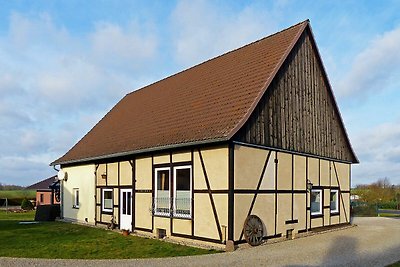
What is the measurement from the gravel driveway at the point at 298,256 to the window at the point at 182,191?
266cm

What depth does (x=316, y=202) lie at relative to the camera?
1780cm

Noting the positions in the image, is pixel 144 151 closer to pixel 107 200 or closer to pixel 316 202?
pixel 107 200

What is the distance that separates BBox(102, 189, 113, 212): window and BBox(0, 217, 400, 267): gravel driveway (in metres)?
8.31

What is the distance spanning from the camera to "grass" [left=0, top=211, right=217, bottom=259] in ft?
39.8

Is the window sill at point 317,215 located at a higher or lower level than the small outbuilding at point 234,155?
lower

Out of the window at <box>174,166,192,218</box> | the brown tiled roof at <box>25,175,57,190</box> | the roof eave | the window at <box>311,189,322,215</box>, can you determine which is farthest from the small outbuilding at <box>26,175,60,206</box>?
the window at <box>311,189,322,215</box>

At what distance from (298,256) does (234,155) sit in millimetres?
3515

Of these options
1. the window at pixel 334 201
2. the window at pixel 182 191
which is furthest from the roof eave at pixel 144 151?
the window at pixel 334 201

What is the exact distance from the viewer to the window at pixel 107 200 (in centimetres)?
1969

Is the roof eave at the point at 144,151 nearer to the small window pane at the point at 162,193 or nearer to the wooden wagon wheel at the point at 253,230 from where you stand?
the small window pane at the point at 162,193

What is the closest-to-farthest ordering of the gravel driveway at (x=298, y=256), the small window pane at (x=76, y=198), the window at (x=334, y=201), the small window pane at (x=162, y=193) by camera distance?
1. the gravel driveway at (x=298, y=256)
2. the small window pane at (x=162, y=193)
3. the window at (x=334, y=201)
4. the small window pane at (x=76, y=198)

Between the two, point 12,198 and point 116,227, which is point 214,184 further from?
point 12,198

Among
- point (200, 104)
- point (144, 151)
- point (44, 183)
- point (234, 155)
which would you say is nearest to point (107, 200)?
point (144, 151)

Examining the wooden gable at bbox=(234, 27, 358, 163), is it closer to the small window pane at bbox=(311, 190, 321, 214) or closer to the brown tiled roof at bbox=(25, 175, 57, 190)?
the small window pane at bbox=(311, 190, 321, 214)
